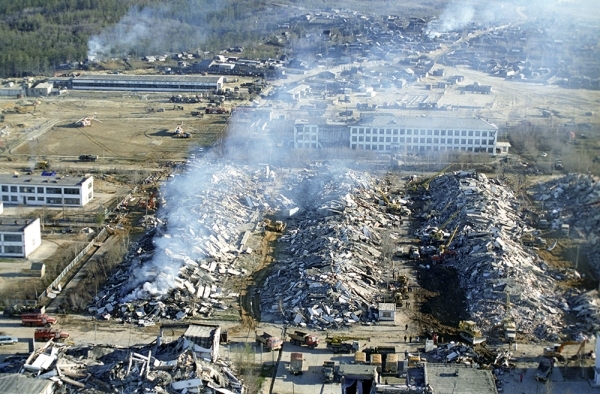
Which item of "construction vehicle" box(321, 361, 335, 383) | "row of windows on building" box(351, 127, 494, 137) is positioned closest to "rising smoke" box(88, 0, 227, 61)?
"row of windows on building" box(351, 127, 494, 137)

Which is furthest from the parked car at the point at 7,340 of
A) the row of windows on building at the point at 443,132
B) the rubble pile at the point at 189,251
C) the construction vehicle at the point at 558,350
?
the row of windows on building at the point at 443,132

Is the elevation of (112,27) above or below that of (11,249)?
above

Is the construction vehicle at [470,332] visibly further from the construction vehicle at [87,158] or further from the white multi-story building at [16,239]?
the construction vehicle at [87,158]

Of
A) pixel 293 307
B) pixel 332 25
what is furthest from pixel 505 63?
pixel 293 307

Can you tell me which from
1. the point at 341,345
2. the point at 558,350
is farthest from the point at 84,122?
the point at 558,350

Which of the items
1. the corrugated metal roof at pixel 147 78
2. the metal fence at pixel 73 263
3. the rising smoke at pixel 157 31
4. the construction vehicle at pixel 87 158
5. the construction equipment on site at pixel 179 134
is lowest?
the metal fence at pixel 73 263

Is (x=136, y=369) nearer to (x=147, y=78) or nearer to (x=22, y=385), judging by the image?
(x=22, y=385)

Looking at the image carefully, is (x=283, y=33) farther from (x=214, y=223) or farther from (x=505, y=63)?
(x=214, y=223)
